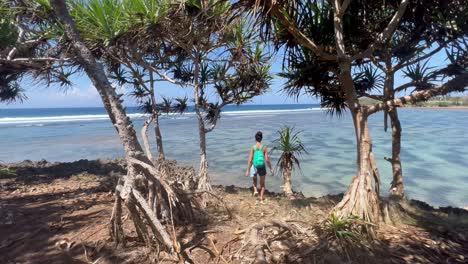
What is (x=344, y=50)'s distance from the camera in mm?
4121

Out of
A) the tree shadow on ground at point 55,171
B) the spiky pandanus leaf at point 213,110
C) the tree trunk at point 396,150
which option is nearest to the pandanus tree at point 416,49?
the tree trunk at point 396,150

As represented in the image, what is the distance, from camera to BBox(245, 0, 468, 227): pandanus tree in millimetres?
3816

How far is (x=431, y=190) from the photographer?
8648 millimetres

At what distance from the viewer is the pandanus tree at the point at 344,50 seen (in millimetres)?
3816

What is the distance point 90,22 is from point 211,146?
12247 mm

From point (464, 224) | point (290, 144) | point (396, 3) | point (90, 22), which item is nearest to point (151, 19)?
point (90, 22)

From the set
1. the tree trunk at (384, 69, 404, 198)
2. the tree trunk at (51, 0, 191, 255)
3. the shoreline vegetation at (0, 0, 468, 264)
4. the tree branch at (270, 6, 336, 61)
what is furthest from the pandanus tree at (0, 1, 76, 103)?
the tree trunk at (384, 69, 404, 198)

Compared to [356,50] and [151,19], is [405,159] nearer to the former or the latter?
[356,50]

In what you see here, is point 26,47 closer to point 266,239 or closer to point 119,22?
point 119,22

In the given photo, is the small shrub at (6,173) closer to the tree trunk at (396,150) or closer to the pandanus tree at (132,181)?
the pandanus tree at (132,181)

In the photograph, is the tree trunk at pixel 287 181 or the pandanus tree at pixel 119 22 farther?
the tree trunk at pixel 287 181

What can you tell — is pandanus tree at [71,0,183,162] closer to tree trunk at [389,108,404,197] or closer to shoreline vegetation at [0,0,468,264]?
shoreline vegetation at [0,0,468,264]

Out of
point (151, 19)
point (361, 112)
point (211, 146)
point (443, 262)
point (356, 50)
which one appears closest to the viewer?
point (443, 262)

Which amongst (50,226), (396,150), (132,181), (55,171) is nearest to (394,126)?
(396,150)
